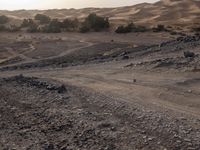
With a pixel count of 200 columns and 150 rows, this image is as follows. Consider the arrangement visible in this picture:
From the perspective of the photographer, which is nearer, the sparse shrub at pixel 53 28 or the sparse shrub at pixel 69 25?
the sparse shrub at pixel 53 28

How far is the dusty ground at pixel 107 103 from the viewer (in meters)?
12.9

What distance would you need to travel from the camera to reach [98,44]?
145 ft

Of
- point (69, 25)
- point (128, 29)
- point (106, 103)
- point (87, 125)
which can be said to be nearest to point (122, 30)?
point (128, 29)

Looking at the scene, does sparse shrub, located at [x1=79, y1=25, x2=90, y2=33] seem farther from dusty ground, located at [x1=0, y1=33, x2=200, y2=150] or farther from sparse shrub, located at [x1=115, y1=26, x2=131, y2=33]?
dusty ground, located at [x1=0, y1=33, x2=200, y2=150]

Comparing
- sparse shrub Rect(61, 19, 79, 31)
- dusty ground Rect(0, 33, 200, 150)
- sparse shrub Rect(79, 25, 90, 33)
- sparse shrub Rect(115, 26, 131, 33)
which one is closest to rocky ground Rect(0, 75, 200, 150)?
dusty ground Rect(0, 33, 200, 150)

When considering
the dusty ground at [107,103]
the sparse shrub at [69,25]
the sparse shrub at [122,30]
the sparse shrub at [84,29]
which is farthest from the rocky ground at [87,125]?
the sparse shrub at [69,25]

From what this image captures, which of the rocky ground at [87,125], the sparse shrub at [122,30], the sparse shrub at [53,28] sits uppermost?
the sparse shrub at [53,28]

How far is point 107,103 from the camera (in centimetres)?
1697

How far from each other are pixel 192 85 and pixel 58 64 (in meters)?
14.2

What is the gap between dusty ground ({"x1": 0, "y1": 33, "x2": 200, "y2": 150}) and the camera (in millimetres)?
12883

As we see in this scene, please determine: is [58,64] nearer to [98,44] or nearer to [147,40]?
[98,44]

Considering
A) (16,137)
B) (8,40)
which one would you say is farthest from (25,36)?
(16,137)

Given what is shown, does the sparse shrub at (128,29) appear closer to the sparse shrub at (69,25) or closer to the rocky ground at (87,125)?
the sparse shrub at (69,25)

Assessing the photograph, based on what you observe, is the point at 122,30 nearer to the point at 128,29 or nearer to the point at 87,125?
the point at 128,29
